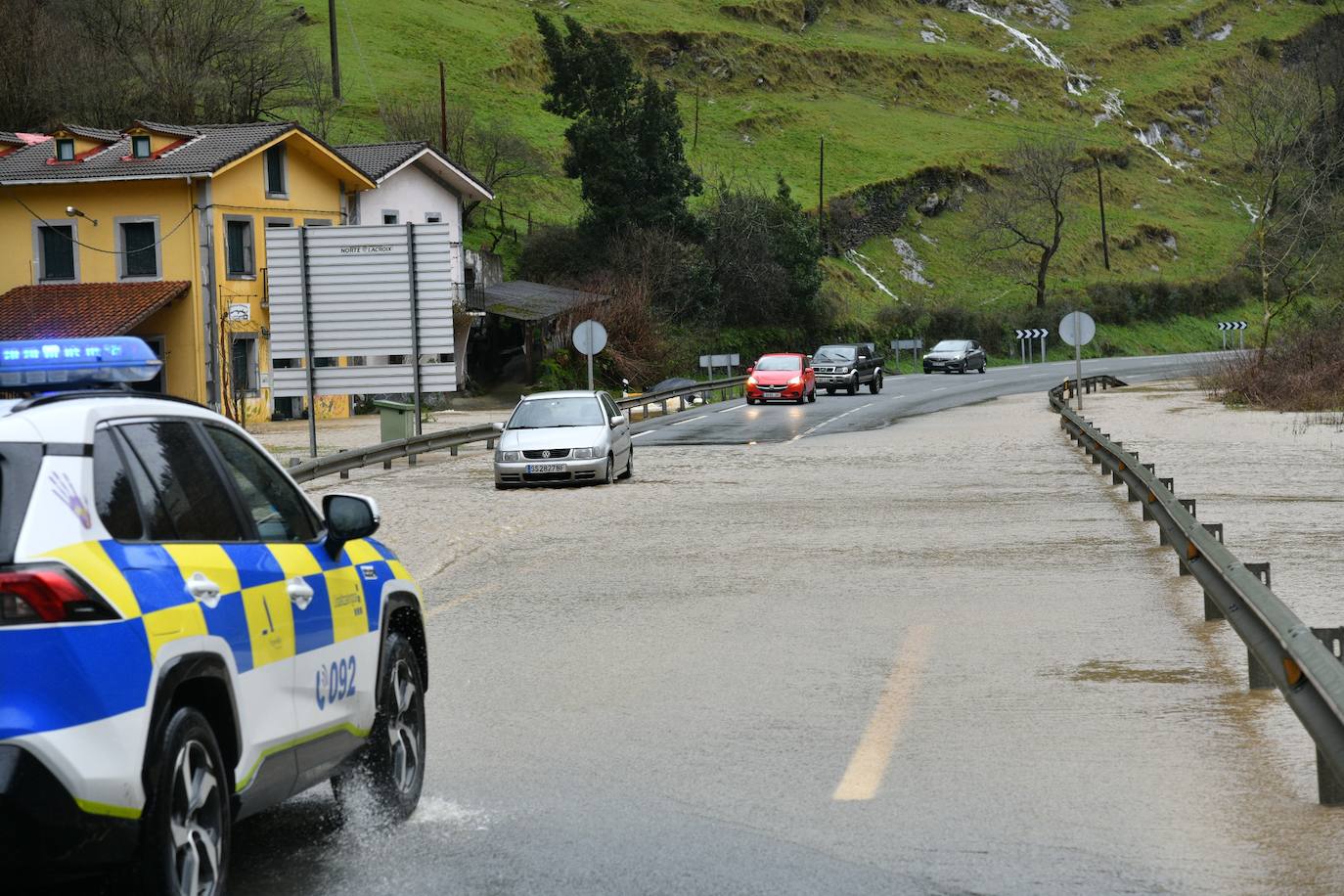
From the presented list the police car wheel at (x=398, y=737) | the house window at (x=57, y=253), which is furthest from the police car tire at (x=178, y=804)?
the house window at (x=57, y=253)

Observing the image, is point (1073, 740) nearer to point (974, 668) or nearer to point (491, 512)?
point (974, 668)

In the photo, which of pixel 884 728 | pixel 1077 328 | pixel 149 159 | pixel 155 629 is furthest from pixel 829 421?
pixel 155 629

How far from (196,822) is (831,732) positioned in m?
4.04

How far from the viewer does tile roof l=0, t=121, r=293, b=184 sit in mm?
50469

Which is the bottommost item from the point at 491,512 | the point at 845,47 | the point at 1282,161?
the point at 491,512

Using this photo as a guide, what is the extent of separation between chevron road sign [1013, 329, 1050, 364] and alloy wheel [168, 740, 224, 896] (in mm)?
87045

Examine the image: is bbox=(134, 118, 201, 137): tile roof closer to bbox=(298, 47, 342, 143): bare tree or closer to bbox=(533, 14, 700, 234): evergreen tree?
bbox=(533, 14, 700, 234): evergreen tree

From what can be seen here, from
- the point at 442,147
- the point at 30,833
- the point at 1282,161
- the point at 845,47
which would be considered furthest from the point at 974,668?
the point at 845,47

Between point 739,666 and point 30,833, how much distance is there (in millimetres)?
6390

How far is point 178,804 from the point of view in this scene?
189 inches

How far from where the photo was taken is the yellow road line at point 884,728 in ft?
23.9

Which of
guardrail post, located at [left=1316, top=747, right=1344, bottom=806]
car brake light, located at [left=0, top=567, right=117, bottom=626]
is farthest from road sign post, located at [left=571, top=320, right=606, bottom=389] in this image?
car brake light, located at [left=0, top=567, right=117, bottom=626]

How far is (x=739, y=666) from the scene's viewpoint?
408 inches

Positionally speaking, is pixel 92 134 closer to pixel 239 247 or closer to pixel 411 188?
pixel 239 247
